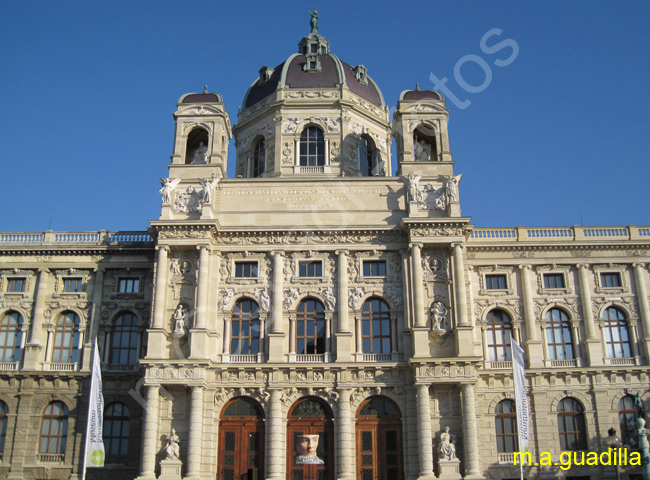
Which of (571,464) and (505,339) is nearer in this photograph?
(571,464)

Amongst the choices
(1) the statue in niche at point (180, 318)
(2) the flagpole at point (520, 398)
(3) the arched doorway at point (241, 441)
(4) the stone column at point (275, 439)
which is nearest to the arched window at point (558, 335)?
(2) the flagpole at point (520, 398)

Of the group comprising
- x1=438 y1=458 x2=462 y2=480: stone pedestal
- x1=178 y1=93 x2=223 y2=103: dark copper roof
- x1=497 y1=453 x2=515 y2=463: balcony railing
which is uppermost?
x1=178 y1=93 x2=223 y2=103: dark copper roof

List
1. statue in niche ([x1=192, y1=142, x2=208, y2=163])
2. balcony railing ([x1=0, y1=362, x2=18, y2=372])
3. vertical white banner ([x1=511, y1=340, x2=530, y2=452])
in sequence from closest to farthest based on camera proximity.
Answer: vertical white banner ([x1=511, y1=340, x2=530, y2=452]), balcony railing ([x1=0, y1=362, x2=18, y2=372]), statue in niche ([x1=192, y1=142, x2=208, y2=163])

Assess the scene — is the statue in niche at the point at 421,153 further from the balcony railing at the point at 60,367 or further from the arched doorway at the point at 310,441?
the balcony railing at the point at 60,367

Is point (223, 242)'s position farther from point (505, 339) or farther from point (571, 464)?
point (571, 464)

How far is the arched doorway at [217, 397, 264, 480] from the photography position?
37.3 metres

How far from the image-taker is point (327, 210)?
41781 mm

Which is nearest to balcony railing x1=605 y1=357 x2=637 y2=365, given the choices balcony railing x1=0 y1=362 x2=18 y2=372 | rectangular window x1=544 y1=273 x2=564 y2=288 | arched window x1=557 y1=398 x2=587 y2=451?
arched window x1=557 y1=398 x2=587 y2=451

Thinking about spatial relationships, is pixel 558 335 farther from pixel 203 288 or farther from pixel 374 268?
pixel 203 288

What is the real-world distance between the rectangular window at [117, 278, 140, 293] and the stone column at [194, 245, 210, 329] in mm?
5510

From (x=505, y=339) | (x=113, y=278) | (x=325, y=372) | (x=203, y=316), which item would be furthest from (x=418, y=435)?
(x=113, y=278)

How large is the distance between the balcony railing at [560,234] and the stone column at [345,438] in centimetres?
1257

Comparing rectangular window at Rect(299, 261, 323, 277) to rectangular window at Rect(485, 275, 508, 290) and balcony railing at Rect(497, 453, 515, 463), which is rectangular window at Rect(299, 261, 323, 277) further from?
Answer: balcony railing at Rect(497, 453, 515, 463)

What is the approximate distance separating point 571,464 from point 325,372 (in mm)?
13766
